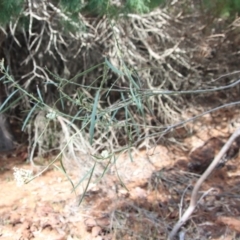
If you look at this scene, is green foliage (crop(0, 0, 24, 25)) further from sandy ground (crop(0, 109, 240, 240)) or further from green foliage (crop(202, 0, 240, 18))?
green foliage (crop(202, 0, 240, 18))

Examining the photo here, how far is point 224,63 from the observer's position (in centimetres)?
557

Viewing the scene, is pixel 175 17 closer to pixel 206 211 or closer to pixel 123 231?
pixel 206 211

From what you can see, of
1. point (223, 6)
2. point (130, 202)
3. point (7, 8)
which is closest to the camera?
A: point (7, 8)

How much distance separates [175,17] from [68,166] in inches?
93.6

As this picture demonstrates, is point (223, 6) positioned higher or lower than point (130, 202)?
higher

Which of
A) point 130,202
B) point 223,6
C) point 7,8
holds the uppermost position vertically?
point 7,8

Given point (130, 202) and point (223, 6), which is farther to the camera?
point (223, 6)

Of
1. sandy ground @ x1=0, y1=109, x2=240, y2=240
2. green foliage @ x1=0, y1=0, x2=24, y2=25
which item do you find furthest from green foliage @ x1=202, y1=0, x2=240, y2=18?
green foliage @ x1=0, y1=0, x2=24, y2=25

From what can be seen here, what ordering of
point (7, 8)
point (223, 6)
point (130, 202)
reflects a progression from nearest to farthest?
1. point (7, 8)
2. point (130, 202)
3. point (223, 6)

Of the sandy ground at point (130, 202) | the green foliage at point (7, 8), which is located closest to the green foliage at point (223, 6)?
the sandy ground at point (130, 202)

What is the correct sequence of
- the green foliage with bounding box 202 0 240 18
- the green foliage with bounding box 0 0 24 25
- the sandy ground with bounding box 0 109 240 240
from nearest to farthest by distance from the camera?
the green foliage with bounding box 0 0 24 25
the sandy ground with bounding box 0 109 240 240
the green foliage with bounding box 202 0 240 18

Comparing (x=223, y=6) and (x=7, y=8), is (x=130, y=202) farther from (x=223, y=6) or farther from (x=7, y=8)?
(x=223, y=6)

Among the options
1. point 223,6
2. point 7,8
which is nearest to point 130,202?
point 7,8

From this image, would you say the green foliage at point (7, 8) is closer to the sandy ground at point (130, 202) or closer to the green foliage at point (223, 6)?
the sandy ground at point (130, 202)
